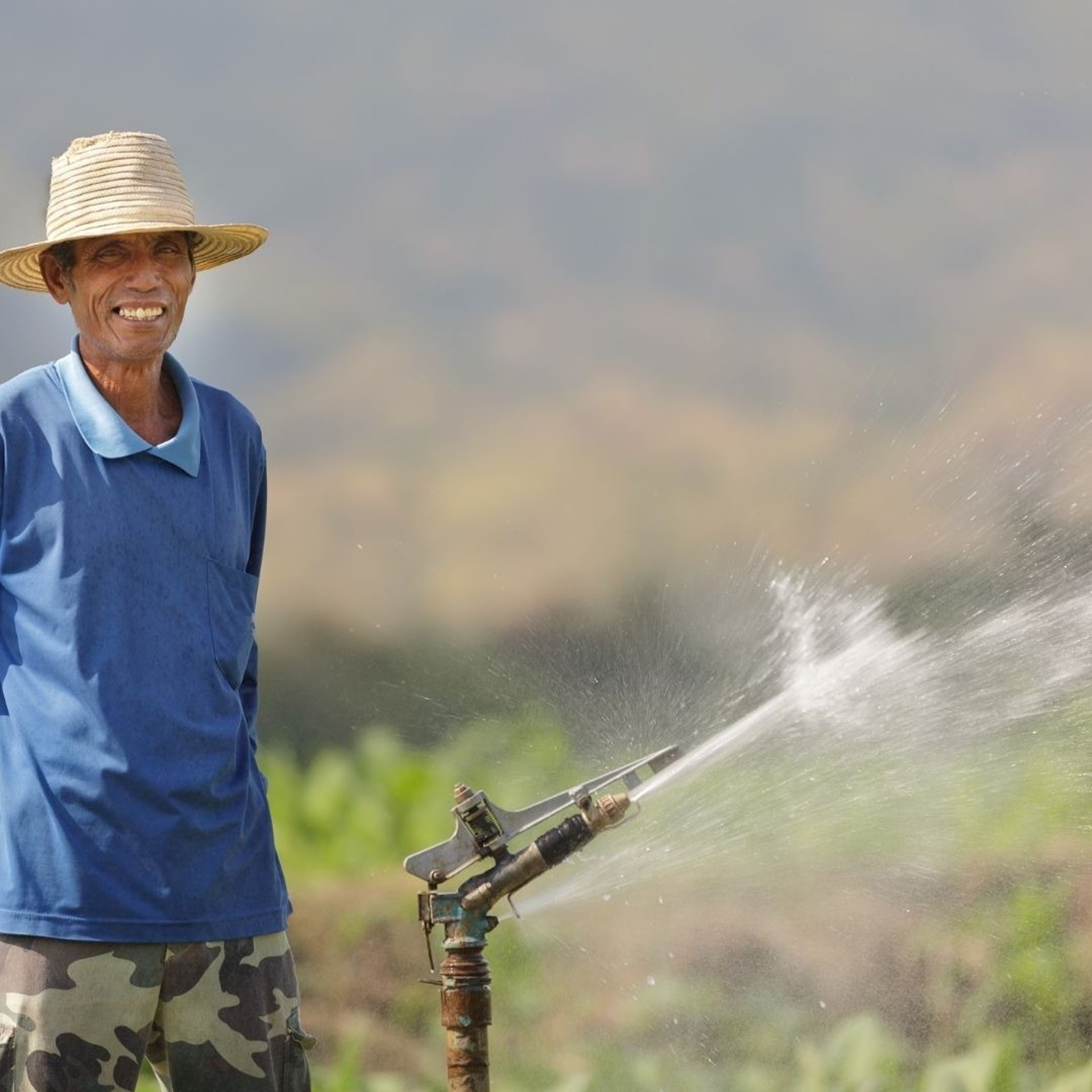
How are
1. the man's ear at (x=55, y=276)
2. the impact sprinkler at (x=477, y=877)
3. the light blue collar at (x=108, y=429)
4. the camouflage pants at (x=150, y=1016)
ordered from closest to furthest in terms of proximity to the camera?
the camouflage pants at (x=150, y=1016) → the light blue collar at (x=108, y=429) → the man's ear at (x=55, y=276) → the impact sprinkler at (x=477, y=877)

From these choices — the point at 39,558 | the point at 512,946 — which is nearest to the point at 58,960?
the point at 39,558

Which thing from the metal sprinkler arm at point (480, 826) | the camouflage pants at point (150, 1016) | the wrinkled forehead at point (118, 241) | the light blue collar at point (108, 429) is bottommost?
the camouflage pants at point (150, 1016)

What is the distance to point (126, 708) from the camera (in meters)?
2.25

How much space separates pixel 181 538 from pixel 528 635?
1669 millimetres

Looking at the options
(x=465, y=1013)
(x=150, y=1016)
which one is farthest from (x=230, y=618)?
(x=465, y=1013)

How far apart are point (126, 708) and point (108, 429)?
37 cm

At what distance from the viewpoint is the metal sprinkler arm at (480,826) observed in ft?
8.57

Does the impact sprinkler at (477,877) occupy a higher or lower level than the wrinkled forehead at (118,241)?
lower

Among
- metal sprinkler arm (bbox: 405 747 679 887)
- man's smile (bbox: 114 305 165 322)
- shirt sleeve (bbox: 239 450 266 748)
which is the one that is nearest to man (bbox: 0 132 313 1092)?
man's smile (bbox: 114 305 165 322)

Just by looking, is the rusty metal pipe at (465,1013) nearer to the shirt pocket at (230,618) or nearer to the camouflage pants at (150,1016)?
the camouflage pants at (150,1016)

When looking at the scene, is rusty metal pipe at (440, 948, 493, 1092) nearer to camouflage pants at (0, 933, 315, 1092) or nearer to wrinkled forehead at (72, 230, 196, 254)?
camouflage pants at (0, 933, 315, 1092)

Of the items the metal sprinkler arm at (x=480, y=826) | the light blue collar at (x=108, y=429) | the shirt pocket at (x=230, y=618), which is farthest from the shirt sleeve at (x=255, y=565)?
the metal sprinkler arm at (x=480, y=826)

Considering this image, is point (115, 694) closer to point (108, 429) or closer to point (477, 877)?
point (108, 429)

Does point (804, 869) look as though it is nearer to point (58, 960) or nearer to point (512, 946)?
point (512, 946)
